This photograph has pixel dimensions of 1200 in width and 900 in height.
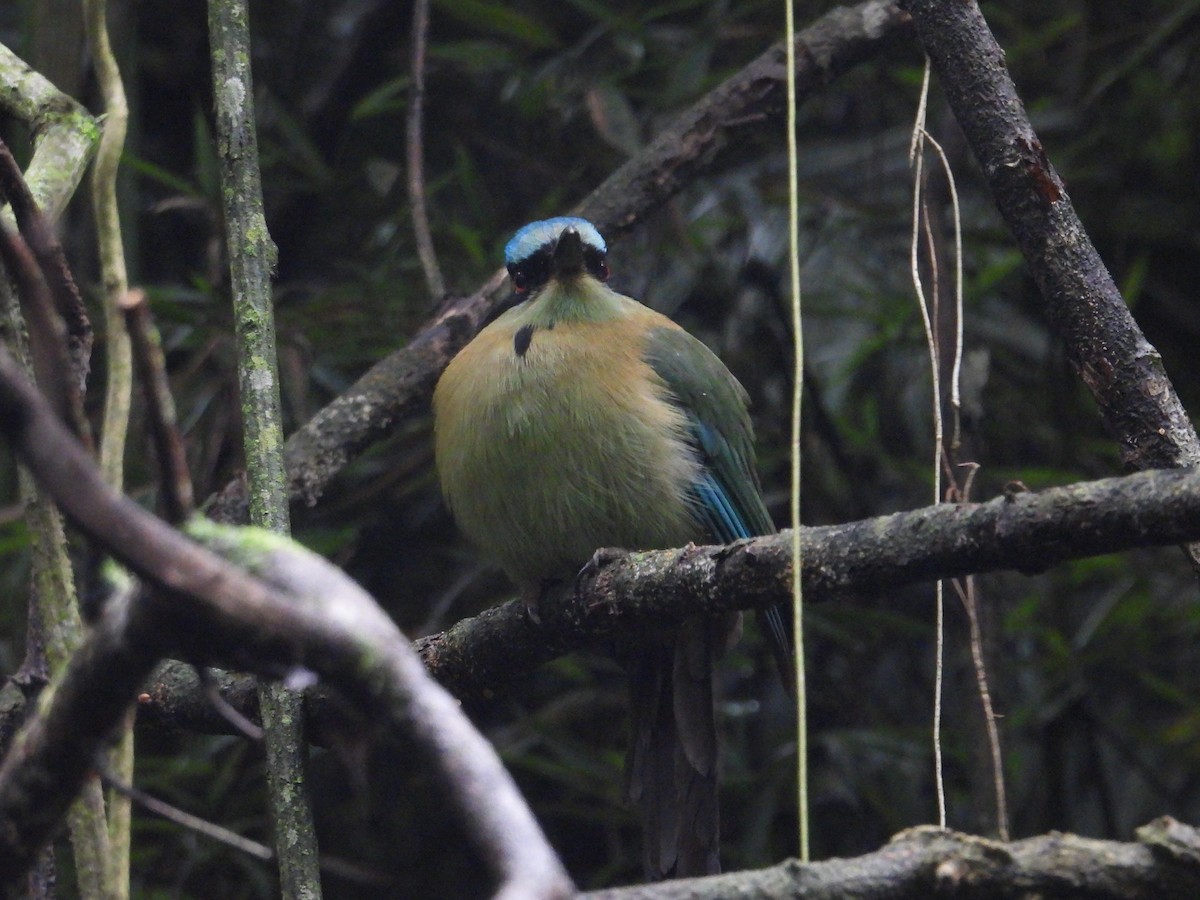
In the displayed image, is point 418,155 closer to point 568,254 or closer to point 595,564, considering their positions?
point 568,254

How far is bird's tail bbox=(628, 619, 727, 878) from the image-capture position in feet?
10.0

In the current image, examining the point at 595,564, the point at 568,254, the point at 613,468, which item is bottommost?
the point at 595,564

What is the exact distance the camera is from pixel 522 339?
10.6 ft

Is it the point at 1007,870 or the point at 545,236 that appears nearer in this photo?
the point at 1007,870

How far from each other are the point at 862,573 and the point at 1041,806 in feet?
10.0

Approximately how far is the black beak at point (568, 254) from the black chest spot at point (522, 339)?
0.16 meters

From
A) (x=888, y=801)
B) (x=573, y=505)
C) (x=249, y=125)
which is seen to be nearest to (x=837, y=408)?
(x=888, y=801)

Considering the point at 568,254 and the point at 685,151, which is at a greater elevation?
the point at 685,151

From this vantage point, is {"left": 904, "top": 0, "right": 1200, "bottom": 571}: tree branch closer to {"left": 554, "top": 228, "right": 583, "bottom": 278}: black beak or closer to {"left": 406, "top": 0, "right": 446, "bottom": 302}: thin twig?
{"left": 554, "top": 228, "right": 583, "bottom": 278}: black beak

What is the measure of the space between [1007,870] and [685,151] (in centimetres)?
248

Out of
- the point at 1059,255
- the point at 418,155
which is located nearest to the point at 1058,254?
the point at 1059,255

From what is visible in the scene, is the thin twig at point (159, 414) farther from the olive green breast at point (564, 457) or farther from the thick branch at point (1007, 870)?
the olive green breast at point (564, 457)

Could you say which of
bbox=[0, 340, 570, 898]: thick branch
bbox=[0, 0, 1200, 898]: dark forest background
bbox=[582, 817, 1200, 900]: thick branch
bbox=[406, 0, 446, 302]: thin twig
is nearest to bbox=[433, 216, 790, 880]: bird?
bbox=[406, 0, 446, 302]: thin twig

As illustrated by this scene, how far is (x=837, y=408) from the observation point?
4.82 meters
